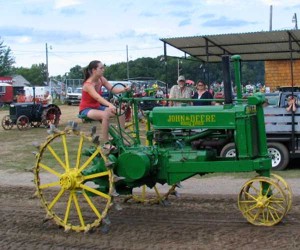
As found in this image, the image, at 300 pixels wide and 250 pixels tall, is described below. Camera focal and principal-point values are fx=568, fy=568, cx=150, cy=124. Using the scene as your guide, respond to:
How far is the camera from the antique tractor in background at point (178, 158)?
6.10 metres

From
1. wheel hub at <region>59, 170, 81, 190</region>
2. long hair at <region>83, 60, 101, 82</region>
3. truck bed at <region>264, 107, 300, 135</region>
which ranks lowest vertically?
wheel hub at <region>59, 170, 81, 190</region>

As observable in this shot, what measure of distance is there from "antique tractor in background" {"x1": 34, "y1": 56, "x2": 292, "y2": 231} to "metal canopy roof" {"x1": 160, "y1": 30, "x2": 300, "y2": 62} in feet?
19.3

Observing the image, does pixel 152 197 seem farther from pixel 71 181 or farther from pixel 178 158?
pixel 71 181

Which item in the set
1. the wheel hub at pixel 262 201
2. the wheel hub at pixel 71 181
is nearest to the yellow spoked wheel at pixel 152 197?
the wheel hub at pixel 71 181

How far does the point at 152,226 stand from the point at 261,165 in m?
1.37

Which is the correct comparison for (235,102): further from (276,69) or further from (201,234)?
(276,69)

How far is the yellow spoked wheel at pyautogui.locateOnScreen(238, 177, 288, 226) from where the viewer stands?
19.8 feet

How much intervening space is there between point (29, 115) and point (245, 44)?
11733 mm

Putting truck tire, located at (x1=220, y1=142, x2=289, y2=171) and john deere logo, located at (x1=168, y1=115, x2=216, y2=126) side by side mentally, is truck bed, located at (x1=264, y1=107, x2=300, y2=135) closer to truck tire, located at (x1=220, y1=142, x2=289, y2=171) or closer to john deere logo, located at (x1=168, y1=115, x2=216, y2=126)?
truck tire, located at (x1=220, y1=142, x2=289, y2=171)

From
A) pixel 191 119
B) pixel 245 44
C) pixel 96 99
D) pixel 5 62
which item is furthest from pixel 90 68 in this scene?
pixel 5 62

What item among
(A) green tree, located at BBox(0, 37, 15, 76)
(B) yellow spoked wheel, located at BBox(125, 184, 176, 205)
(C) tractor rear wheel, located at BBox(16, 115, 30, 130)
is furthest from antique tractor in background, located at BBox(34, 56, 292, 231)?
(A) green tree, located at BBox(0, 37, 15, 76)

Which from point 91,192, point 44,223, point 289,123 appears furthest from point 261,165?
point 289,123

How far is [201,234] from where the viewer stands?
19.2 feet

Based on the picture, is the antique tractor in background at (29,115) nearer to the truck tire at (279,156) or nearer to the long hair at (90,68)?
the truck tire at (279,156)
